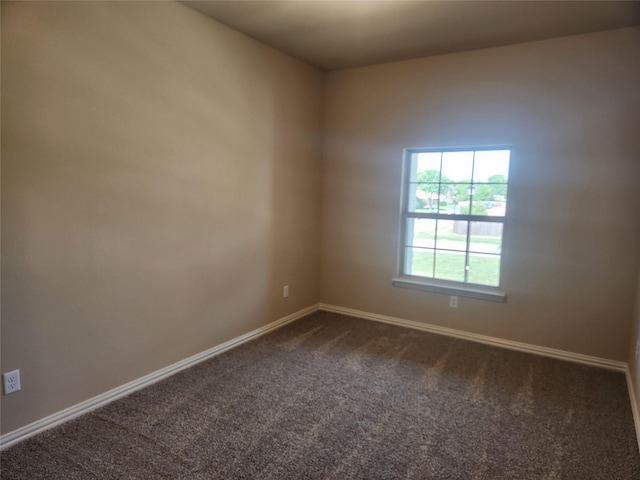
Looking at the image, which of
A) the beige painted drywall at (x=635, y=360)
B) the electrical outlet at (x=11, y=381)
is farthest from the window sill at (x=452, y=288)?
the electrical outlet at (x=11, y=381)

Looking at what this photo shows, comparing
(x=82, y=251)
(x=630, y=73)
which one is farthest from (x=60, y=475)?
(x=630, y=73)

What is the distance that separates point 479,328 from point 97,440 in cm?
297

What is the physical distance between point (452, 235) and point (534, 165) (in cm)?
88

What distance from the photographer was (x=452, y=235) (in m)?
3.66

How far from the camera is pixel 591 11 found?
258 centimetres

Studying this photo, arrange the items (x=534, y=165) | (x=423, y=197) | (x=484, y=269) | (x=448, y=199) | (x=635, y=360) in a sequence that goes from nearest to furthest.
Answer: (x=635, y=360) < (x=534, y=165) < (x=484, y=269) < (x=448, y=199) < (x=423, y=197)

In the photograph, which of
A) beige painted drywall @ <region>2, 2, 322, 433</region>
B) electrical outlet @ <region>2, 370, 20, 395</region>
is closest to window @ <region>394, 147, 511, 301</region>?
beige painted drywall @ <region>2, 2, 322, 433</region>

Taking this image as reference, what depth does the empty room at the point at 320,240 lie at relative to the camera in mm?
1996

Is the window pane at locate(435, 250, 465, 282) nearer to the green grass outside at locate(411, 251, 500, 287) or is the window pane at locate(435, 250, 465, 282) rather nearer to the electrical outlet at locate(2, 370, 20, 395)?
the green grass outside at locate(411, 251, 500, 287)

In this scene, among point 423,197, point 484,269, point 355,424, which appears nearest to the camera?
point 355,424

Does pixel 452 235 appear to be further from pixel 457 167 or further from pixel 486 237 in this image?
pixel 457 167

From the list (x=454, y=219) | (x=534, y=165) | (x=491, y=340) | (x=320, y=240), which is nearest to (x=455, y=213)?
(x=454, y=219)

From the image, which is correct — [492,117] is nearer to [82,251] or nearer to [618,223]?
[618,223]

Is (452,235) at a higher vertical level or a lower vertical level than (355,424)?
higher
